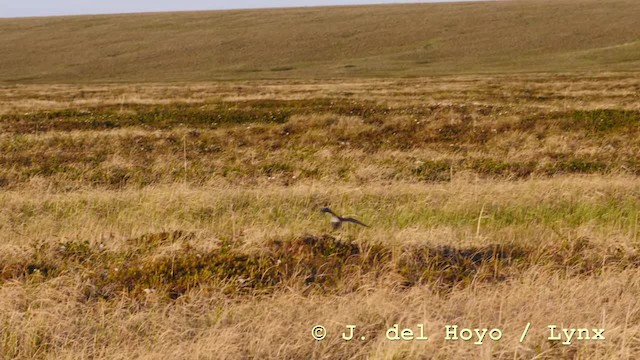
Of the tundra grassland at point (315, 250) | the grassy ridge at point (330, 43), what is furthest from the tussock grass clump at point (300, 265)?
the grassy ridge at point (330, 43)

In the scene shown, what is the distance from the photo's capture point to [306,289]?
5.30m

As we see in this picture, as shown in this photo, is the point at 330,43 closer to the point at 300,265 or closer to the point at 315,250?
the point at 315,250

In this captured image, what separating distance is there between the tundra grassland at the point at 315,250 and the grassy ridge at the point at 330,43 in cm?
4997

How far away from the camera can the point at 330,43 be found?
8475 centimetres

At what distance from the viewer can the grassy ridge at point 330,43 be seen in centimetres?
6981

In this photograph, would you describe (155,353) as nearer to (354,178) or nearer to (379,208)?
(379,208)

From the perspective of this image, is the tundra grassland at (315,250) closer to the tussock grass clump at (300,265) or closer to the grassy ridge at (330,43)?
the tussock grass clump at (300,265)

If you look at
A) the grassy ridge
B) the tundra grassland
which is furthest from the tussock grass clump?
the grassy ridge

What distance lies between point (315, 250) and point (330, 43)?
264ft

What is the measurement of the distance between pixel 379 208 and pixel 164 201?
8.39 ft

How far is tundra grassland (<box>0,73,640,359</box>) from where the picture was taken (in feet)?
14.3

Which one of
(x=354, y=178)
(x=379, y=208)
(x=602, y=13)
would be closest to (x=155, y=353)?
(x=379, y=208)

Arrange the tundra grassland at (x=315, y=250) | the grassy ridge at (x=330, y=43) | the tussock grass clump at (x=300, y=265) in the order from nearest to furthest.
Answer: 1. the tundra grassland at (x=315, y=250)
2. the tussock grass clump at (x=300, y=265)
3. the grassy ridge at (x=330, y=43)

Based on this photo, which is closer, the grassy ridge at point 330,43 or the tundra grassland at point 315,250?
the tundra grassland at point 315,250
